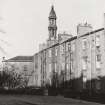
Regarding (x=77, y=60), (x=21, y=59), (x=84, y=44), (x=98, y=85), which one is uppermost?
(x=84, y=44)

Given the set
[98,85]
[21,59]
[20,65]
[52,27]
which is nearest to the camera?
[98,85]

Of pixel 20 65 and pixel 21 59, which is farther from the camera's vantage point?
pixel 21 59

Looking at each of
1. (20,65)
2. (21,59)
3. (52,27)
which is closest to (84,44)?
(52,27)

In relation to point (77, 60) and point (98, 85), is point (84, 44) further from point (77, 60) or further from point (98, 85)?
point (98, 85)

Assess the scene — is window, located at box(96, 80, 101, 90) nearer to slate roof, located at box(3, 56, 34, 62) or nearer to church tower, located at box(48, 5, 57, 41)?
church tower, located at box(48, 5, 57, 41)

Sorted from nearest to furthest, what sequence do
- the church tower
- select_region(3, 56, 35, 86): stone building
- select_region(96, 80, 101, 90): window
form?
select_region(96, 80, 101, 90): window, the church tower, select_region(3, 56, 35, 86): stone building

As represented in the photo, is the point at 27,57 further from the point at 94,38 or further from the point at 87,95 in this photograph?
the point at 87,95

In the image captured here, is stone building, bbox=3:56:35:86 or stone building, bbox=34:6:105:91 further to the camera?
stone building, bbox=3:56:35:86

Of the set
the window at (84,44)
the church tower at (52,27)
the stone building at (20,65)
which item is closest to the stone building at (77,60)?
the window at (84,44)

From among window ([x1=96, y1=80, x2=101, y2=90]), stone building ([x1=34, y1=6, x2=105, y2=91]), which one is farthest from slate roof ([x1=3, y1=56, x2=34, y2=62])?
window ([x1=96, y1=80, x2=101, y2=90])

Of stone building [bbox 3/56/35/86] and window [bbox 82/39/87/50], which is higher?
window [bbox 82/39/87/50]

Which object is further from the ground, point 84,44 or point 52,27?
point 52,27

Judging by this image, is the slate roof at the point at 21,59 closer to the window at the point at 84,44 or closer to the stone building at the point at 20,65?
the stone building at the point at 20,65

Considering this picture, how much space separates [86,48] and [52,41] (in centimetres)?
2372
